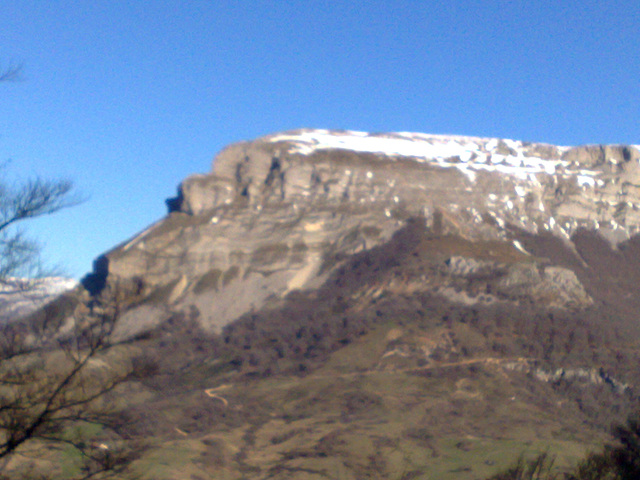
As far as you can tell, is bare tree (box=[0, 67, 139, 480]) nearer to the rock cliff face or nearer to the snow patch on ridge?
the rock cliff face

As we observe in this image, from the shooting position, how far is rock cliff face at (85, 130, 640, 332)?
48.0 metres

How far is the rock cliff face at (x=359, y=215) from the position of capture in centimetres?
4800

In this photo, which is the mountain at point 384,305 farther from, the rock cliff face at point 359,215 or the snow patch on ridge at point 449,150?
the snow patch on ridge at point 449,150

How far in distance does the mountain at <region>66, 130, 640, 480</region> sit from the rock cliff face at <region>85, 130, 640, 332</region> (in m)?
0.20

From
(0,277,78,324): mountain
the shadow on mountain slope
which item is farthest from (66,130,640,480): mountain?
(0,277,78,324): mountain

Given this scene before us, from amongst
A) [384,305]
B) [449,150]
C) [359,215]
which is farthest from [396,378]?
A: [449,150]

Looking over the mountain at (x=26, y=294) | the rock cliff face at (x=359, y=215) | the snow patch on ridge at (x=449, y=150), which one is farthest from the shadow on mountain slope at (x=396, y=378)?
the snow patch on ridge at (x=449, y=150)

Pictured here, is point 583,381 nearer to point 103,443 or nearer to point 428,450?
point 428,450

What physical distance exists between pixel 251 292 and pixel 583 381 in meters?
25.5

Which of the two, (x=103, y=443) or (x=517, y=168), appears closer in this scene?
(x=103, y=443)

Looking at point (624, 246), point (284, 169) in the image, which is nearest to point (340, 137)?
point (284, 169)

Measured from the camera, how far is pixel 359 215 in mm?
54844

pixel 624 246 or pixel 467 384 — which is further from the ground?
pixel 624 246

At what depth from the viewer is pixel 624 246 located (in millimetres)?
58250
